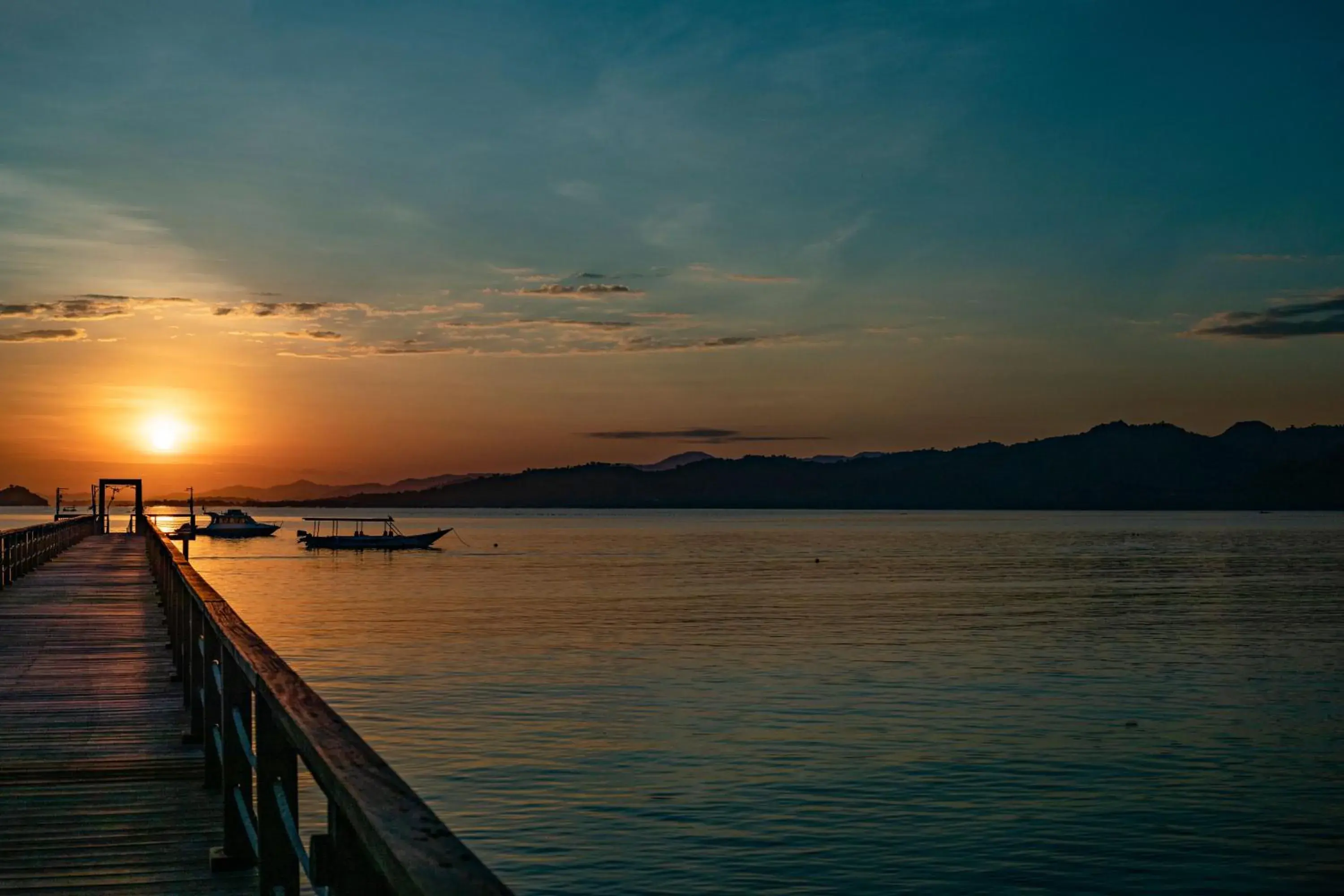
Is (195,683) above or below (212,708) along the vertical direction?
below

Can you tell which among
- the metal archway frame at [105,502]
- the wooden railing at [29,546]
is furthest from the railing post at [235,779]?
the metal archway frame at [105,502]

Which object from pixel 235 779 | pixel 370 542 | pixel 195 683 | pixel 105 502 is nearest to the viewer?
pixel 235 779

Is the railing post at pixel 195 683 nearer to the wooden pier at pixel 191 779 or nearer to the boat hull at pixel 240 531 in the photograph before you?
the wooden pier at pixel 191 779

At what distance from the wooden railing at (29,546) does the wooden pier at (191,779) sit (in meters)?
9.54

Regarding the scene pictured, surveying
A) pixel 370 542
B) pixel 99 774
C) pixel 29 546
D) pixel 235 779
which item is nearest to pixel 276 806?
pixel 235 779

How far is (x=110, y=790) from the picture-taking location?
800 centimetres

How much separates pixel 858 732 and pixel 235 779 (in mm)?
17286

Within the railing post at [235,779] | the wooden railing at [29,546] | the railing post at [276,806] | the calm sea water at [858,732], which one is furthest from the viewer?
the wooden railing at [29,546]

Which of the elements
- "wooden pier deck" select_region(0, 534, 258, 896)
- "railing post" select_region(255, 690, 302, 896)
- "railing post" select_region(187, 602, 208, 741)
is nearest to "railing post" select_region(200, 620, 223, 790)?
"wooden pier deck" select_region(0, 534, 258, 896)

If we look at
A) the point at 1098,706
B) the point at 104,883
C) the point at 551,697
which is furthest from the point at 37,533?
the point at 104,883

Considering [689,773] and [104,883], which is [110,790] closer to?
[104,883]

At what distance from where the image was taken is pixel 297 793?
4.40m

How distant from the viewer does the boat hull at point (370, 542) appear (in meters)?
109

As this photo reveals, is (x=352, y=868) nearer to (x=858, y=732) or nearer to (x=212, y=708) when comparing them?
(x=212, y=708)
